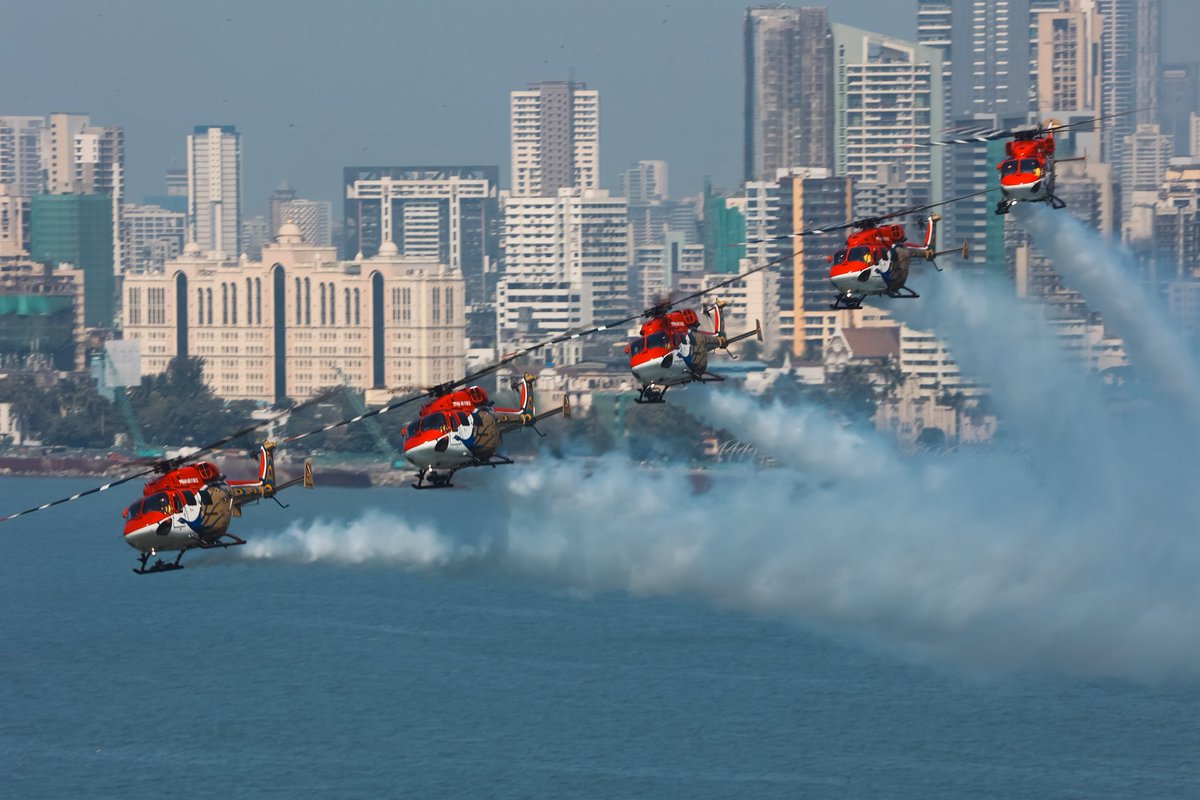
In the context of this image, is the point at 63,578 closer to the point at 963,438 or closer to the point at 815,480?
the point at 815,480

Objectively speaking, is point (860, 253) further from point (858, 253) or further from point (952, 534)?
point (952, 534)

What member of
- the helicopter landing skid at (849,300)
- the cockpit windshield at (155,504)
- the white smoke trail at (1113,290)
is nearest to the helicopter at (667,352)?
the helicopter landing skid at (849,300)

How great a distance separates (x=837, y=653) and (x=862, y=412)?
6698cm

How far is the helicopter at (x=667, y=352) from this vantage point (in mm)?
53781

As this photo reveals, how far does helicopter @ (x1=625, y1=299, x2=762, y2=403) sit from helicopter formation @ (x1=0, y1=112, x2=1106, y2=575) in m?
0.02

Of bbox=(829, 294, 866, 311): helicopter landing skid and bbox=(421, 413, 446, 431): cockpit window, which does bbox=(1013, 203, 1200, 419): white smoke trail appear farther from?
bbox=(421, 413, 446, 431): cockpit window

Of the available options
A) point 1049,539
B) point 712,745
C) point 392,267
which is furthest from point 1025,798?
point 392,267

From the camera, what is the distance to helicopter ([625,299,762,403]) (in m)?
53.8

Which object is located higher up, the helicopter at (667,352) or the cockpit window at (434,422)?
the helicopter at (667,352)

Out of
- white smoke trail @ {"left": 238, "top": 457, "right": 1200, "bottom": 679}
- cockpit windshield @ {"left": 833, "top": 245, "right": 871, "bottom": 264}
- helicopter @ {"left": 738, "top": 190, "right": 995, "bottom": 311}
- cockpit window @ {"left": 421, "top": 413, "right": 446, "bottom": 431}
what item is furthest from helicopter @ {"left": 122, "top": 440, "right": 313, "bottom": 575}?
white smoke trail @ {"left": 238, "top": 457, "right": 1200, "bottom": 679}

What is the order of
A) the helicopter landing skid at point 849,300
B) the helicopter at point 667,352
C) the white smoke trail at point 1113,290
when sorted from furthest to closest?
the white smoke trail at point 1113,290 → the helicopter landing skid at point 849,300 → the helicopter at point 667,352

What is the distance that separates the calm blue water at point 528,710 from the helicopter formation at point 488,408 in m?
5.89

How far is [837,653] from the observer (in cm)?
9631

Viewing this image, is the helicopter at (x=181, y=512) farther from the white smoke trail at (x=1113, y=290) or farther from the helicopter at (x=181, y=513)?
the white smoke trail at (x=1113, y=290)
